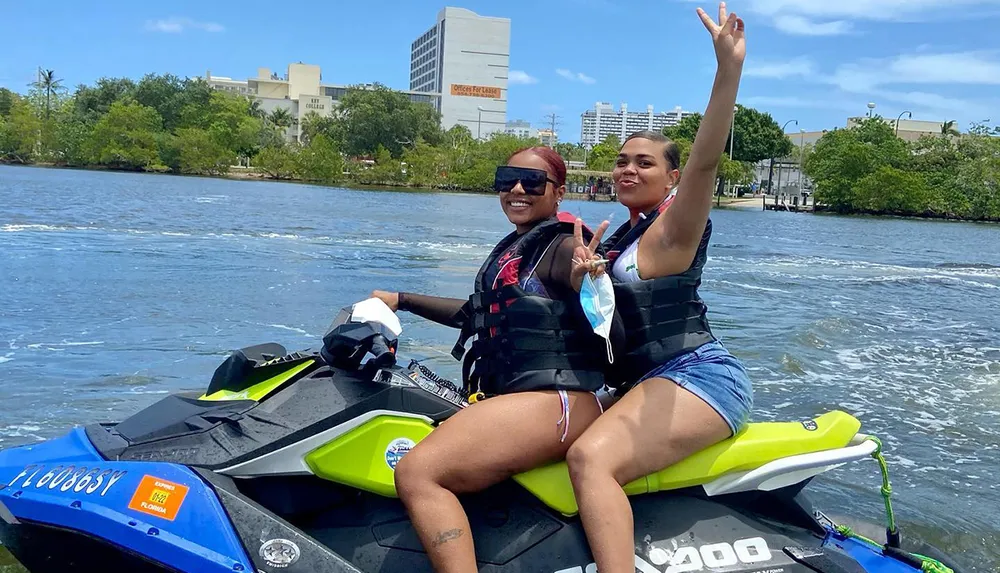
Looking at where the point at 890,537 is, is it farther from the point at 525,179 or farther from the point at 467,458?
the point at 525,179

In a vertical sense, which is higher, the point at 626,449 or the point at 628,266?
the point at 628,266

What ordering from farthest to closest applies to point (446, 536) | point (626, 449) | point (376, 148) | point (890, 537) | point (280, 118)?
point (280, 118) < point (376, 148) < point (890, 537) < point (626, 449) < point (446, 536)

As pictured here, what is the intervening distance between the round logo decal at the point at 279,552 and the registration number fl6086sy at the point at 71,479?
48 centimetres

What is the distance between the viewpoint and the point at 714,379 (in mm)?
2789

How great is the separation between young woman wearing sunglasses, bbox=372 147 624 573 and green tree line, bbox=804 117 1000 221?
242ft

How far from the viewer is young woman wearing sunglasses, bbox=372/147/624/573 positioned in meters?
2.48

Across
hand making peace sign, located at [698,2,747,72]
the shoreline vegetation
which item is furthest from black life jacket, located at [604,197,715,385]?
the shoreline vegetation

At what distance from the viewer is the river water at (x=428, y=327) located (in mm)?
5723

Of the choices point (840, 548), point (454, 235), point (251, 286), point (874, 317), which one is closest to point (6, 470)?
point (840, 548)

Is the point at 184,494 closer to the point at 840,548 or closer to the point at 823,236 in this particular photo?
the point at 840,548

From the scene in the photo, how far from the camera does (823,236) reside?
124 feet

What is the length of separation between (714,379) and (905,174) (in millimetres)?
75730

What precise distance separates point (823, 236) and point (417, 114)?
225 feet

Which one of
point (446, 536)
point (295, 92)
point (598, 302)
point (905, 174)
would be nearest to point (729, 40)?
point (598, 302)
